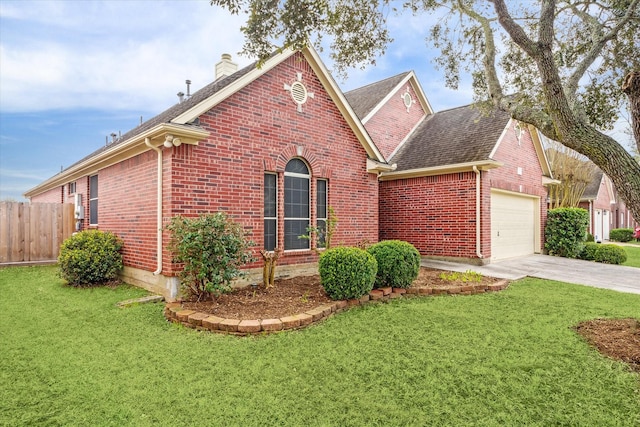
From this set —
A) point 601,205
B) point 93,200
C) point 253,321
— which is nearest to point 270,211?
point 253,321

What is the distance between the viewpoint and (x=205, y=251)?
605 centimetres

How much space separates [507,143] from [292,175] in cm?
903

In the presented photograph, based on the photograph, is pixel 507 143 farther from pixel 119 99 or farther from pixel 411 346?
pixel 119 99

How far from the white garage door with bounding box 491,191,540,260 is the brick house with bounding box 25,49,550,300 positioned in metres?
0.08

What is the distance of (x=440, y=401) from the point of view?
10.7 ft

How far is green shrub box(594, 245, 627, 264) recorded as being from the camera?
13273 mm

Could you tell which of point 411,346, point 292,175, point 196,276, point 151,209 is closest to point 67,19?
point 151,209

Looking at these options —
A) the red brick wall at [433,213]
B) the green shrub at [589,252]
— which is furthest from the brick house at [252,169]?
the green shrub at [589,252]

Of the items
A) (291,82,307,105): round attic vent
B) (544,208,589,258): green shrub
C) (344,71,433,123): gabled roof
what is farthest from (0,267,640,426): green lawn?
(344,71,433,123): gabled roof

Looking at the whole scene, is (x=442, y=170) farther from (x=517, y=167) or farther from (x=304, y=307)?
(x=304, y=307)

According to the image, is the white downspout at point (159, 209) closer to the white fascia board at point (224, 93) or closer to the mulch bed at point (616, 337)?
the white fascia board at point (224, 93)

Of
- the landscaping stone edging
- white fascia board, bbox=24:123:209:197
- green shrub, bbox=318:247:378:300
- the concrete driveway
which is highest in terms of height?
white fascia board, bbox=24:123:209:197

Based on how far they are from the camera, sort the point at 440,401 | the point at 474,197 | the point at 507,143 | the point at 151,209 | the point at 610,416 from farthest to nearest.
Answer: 1. the point at 507,143
2. the point at 474,197
3. the point at 151,209
4. the point at 440,401
5. the point at 610,416

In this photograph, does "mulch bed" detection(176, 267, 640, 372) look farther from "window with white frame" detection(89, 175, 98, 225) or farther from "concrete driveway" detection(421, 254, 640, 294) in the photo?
"window with white frame" detection(89, 175, 98, 225)
